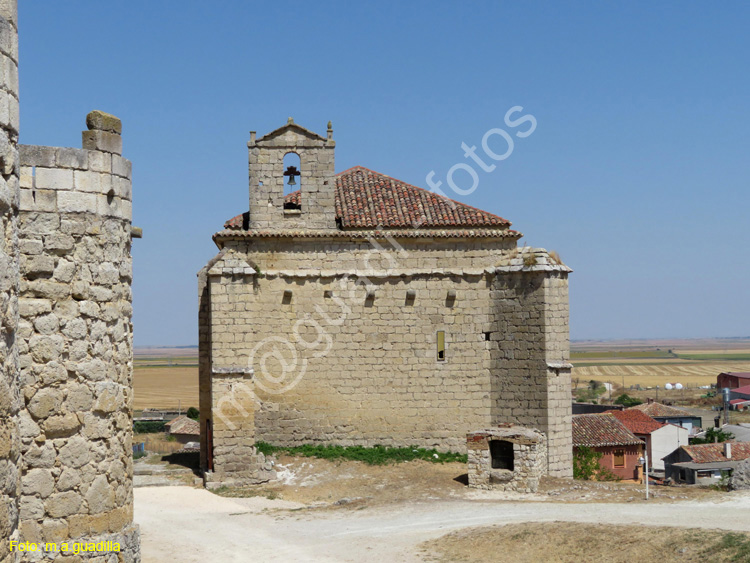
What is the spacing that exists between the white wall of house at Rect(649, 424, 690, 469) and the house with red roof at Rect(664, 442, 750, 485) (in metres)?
6.85

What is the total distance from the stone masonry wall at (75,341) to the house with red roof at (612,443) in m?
26.3

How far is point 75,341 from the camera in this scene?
666 centimetres

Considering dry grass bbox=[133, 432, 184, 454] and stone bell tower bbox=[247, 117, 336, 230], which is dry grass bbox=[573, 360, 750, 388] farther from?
stone bell tower bbox=[247, 117, 336, 230]

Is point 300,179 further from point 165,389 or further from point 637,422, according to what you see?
point 165,389

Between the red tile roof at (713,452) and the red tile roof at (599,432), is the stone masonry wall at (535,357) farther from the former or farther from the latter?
the red tile roof at (713,452)

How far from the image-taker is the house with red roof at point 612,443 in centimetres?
3177

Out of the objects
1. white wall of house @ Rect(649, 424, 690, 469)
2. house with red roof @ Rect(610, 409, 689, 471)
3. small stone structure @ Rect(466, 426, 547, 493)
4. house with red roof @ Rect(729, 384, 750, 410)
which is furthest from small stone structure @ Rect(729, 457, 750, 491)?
house with red roof @ Rect(729, 384, 750, 410)

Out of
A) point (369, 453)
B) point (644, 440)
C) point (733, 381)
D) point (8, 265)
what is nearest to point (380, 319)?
point (369, 453)

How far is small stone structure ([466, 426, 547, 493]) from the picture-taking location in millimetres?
17312

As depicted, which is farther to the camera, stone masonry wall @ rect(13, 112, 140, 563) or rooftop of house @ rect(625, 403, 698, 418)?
rooftop of house @ rect(625, 403, 698, 418)

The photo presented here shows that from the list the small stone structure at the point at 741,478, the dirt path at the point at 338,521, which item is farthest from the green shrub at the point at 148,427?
the small stone structure at the point at 741,478

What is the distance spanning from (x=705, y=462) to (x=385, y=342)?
19.1 metres

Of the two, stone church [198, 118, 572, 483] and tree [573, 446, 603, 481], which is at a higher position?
stone church [198, 118, 572, 483]

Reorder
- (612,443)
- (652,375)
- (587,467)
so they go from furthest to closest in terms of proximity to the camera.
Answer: (652,375) → (612,443) → (587,467)
